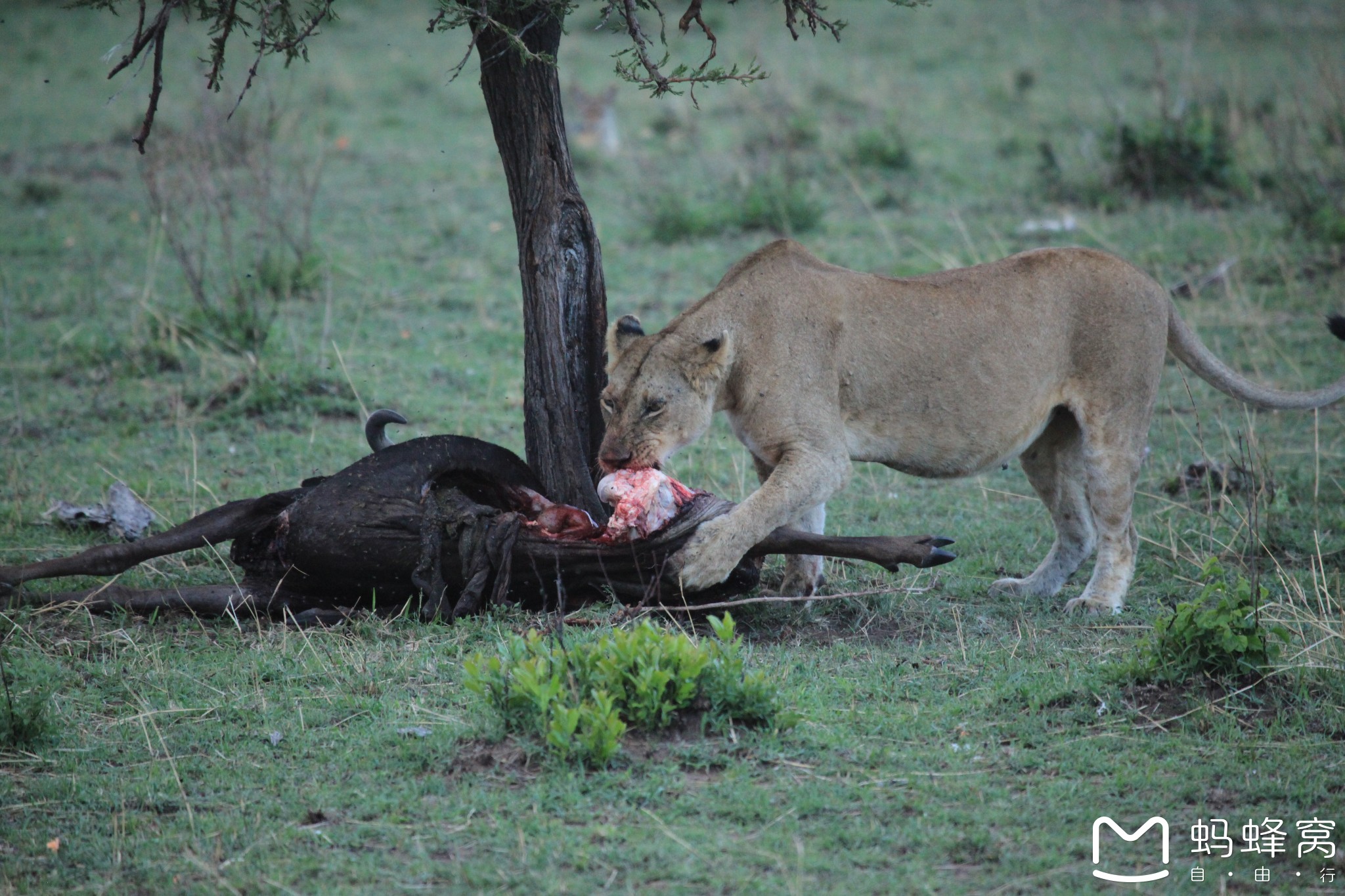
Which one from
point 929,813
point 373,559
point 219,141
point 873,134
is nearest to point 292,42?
point 373,559

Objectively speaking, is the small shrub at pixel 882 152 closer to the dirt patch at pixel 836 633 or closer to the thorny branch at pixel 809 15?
the thorny branch at pixel 809 15

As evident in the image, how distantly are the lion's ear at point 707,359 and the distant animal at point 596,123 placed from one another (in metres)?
10.3

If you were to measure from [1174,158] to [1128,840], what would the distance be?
10.4 m

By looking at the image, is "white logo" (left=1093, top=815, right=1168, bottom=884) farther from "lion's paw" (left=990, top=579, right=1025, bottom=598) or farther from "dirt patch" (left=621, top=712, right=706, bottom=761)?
"lion's paw" (left=990, top=579, right=1025, bottom=598)

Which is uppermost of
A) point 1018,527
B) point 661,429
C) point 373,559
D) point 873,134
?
point 873,134

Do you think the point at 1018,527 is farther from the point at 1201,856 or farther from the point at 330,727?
the point at 330,727

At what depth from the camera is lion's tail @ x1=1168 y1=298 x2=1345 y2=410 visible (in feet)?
19.4

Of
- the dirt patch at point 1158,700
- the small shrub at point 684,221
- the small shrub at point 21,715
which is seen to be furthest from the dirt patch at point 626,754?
the small shrub at point 684,221

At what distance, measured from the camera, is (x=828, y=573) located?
6.08 metres

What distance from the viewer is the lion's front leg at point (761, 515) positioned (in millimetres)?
4977

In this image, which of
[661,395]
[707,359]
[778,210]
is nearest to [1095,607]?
[707,359]

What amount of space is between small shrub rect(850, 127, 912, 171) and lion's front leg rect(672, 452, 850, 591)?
923cm

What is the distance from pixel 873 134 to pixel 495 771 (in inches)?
Answer: 443

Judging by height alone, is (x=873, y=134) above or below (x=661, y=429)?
above
